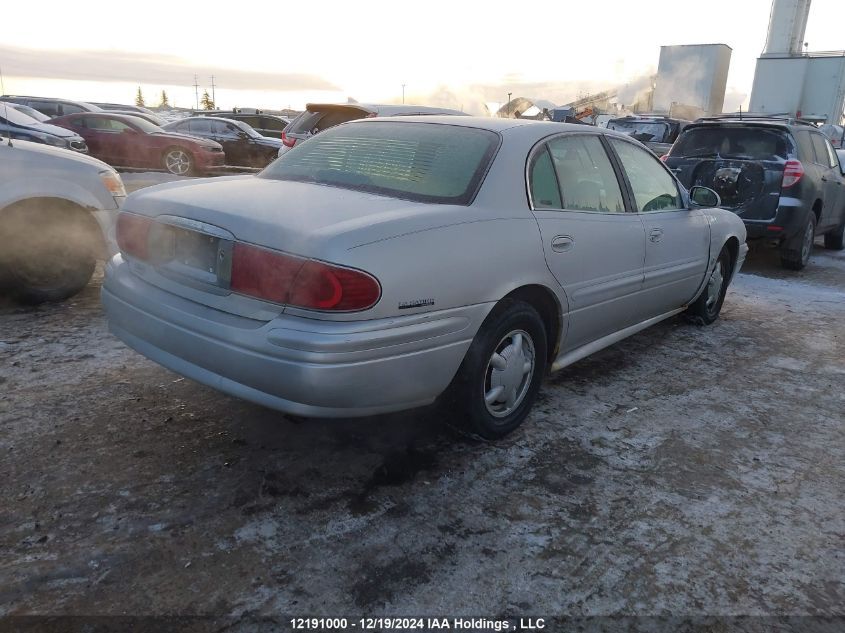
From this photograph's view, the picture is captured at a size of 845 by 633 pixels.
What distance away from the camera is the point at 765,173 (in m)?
7.28

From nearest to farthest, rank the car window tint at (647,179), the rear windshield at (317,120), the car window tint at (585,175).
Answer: the car window tint at (585,175) < the car window tint at (647,179) < the rear windshield at (317,120)

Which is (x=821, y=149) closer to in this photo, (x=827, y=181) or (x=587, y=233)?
(x=827, y=181)

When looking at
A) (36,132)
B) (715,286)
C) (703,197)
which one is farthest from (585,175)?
(36,132)

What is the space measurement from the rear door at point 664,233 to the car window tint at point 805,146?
12.1 feet

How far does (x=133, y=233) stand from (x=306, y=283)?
1.17 m

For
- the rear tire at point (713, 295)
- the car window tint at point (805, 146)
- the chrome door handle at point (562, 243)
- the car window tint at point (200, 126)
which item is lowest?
the rear tire at point (713, 295)

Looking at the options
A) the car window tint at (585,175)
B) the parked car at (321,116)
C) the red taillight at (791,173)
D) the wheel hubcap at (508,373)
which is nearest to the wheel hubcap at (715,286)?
the car window tint at (585,175)

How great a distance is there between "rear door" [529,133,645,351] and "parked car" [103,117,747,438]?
1 cm

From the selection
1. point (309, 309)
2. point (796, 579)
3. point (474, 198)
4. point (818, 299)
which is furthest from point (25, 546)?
point (818, 299)

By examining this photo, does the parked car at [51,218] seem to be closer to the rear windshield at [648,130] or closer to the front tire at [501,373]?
the front tire at [501,373]

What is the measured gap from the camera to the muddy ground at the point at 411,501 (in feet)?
7.09

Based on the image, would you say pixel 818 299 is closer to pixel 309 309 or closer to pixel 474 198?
pixel 474 198

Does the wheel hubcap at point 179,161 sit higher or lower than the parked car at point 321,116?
lower

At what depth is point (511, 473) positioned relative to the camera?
294 centimetres
